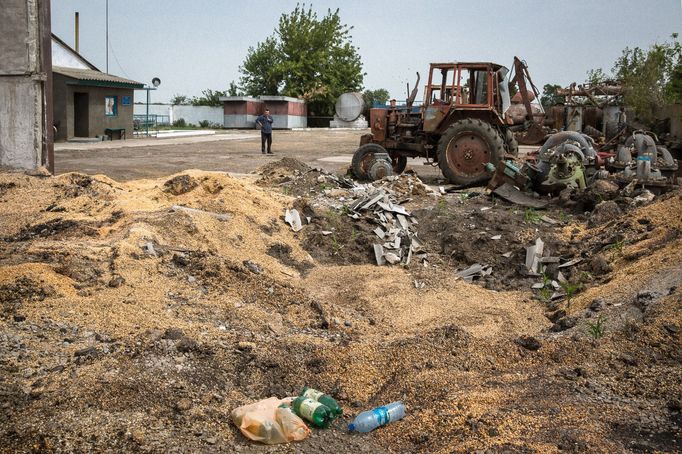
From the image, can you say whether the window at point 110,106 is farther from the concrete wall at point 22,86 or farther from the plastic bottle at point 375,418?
the plastic bottle at point 375,418

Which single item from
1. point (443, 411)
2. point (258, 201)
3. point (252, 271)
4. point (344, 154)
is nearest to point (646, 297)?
point (443, 411)

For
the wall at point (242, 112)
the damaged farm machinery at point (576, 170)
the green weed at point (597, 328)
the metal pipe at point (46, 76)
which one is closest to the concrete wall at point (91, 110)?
the metal pipe at point (46, 76)

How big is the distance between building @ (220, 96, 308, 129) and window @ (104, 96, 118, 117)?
697 inches

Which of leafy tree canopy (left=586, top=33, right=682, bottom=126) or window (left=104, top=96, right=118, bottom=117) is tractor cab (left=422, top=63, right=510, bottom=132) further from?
window (left=104, top=96, right=118, bottom=117)

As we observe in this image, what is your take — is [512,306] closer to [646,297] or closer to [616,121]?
[646,297]

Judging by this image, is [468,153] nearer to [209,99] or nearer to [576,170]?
[576,170]

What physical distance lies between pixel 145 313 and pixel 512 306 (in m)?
3.86

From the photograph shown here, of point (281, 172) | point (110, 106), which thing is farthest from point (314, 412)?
point (110, 106)

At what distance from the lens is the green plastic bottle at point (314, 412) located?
4355 mm

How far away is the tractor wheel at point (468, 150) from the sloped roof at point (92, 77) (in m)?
17.8

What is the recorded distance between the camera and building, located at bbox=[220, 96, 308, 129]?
159 feet

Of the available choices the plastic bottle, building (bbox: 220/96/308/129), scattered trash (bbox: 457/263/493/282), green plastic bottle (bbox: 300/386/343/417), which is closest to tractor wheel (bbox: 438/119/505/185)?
scattered trash (bbox: 457/263/493/282)

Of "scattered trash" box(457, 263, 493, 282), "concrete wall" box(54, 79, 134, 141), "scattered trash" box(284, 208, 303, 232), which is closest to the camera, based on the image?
"scattered trash" box(457, 263, 493, 282)

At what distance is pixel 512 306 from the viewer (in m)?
7.56
